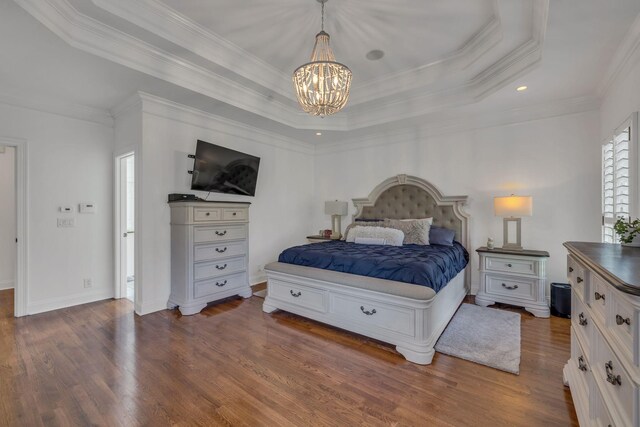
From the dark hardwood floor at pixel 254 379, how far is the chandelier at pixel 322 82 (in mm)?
2215

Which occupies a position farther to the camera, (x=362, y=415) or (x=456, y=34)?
(x=456, y=34)

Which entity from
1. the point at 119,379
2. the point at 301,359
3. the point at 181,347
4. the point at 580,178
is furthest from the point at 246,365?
the point at 580,178

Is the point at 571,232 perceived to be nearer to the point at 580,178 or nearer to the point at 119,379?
the point at 580,178

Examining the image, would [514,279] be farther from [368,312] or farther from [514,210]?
[368,312]

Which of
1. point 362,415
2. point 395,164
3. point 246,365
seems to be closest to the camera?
point 362,415

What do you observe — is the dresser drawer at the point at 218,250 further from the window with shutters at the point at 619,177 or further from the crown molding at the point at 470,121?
the window with shutters at the point at 619,177

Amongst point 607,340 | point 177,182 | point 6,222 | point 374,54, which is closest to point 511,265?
point 607,340

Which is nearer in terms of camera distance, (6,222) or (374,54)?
(374,54)

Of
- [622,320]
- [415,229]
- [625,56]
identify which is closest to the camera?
[622,320]

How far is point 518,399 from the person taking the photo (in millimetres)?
1853

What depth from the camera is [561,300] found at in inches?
125

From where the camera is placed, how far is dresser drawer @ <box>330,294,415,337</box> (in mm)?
2417

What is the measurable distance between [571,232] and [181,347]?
4.63 metres

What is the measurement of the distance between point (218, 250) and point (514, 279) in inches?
146
